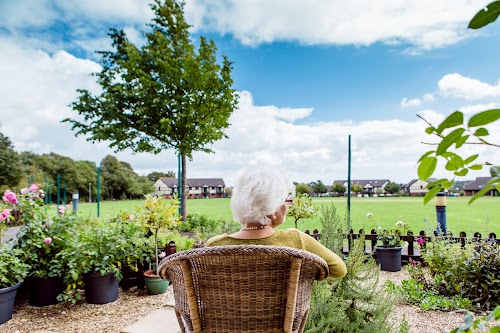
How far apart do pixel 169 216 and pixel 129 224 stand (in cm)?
59

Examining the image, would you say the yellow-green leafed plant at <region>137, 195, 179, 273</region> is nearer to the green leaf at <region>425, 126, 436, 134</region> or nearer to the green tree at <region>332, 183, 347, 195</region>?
the green leaf at <region>425, 126, 436, 134</region>

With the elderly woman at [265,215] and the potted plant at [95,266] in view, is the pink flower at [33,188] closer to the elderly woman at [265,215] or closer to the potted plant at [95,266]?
the potted plant at [95,266]

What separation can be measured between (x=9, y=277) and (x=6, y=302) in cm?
27

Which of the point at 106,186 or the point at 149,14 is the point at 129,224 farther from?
the point at 106,186

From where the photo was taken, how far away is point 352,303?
2.32 metres

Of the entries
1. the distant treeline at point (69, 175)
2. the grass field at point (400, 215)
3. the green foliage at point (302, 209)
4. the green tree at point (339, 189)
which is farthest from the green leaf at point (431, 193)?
the distant treeline at point (69, 175)

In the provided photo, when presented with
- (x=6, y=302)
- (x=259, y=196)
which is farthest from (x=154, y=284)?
(x=259, y=196)

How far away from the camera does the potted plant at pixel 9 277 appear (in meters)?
3.57

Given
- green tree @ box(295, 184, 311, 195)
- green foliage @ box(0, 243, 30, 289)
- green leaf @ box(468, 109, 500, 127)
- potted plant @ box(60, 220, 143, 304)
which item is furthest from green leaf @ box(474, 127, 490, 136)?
green tree @ box(295, 184, 311, 195)

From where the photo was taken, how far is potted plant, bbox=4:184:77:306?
4039 mm

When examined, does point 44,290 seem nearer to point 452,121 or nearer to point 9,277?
point 9,277

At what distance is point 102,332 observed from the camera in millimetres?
Result: 3367

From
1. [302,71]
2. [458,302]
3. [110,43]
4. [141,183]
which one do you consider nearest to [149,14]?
[110,43]

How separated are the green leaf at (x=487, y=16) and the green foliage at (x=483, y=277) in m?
4.28
